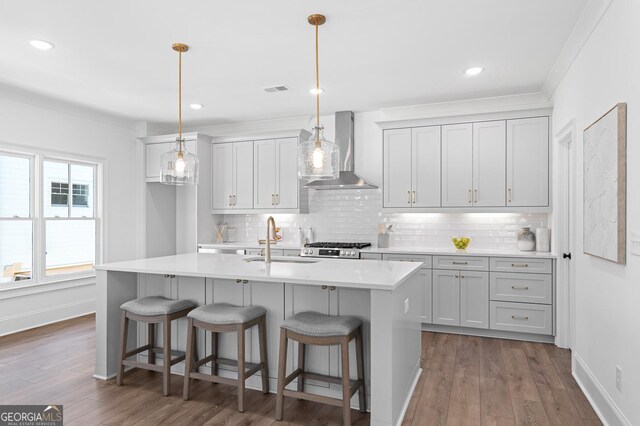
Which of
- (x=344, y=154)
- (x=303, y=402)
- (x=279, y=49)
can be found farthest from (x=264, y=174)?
(x=303, y=402)

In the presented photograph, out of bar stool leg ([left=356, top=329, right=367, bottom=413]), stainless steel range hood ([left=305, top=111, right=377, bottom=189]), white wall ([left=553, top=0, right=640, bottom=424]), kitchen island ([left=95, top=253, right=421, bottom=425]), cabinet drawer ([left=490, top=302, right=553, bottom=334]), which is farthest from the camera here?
stainless steel range hood ([left=305, top=111, right=377, bottom=189])

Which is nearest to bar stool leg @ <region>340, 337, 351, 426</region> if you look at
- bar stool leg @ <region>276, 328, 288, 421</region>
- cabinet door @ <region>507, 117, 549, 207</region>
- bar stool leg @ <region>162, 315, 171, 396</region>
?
bar stool leg @ <region>276, 328, 288, 421</region>

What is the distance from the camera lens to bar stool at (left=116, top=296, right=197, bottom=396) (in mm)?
3154

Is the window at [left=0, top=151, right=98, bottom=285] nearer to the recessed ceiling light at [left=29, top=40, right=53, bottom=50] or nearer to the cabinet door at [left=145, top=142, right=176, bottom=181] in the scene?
the cabinet door at [left=145, top=142, right=176, bottom=181]

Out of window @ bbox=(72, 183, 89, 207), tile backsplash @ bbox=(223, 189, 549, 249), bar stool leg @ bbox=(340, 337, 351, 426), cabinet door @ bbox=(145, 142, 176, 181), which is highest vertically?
cabinet door @ bbox=(145, 142, 176, 181)

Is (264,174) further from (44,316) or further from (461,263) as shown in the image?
(44,316)

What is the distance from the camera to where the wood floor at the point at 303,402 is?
2764mm

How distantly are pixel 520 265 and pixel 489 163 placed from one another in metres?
1.20

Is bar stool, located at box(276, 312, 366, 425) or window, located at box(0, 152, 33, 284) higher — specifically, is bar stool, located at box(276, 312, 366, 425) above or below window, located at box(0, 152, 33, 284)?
below

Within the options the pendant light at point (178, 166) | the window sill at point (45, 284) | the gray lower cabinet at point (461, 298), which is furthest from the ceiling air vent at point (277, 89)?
the window sill at point (45, 284)

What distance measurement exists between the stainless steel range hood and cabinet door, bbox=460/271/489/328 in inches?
65.1

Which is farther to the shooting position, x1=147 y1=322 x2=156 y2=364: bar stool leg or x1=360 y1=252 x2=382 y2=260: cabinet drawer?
x1=360 y1=252 x2=382 y2=260: cabinet drawer

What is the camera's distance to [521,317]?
4480mm

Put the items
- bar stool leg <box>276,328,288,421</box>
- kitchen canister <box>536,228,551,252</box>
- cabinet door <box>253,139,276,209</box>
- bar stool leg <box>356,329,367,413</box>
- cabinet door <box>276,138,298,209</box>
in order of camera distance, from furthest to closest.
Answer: cabinet door <box>253,139,276,209</box> < cabinet door <box>276,138,298,209</box> < kitchen canister <box>536,228,551,252</box> < bar stool leg <box>356,329,367,413</box> < bar stool leg <box>276,328,288,421</box>
